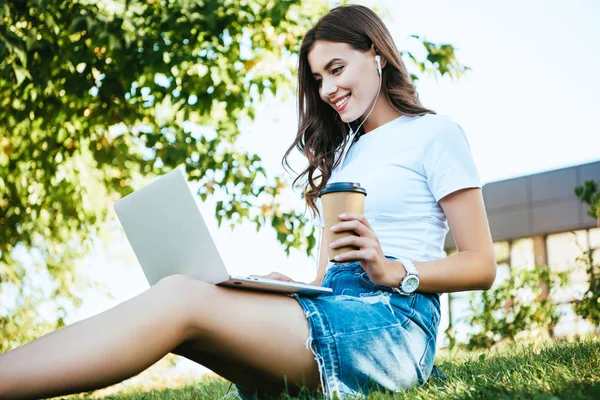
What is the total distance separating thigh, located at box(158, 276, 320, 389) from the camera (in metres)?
1.84

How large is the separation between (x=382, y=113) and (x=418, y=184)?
0.42m

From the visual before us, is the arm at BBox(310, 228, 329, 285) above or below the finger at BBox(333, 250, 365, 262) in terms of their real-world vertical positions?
below

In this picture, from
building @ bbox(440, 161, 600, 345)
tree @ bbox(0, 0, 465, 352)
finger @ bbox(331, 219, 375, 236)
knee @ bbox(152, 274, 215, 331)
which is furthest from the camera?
building @ bbox(440, 161, 600, 345)

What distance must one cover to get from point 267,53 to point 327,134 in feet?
9.99

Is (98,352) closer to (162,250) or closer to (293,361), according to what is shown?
(162,250)

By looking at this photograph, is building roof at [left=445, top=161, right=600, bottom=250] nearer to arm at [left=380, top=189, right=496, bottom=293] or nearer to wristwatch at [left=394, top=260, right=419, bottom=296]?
arm at [left=380, top=189, right=496, bottom=293]

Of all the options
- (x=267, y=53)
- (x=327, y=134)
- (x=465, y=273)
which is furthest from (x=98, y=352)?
(x=267, y=53)

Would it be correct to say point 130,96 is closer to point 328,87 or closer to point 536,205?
point 328,87

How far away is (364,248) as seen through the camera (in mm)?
1962

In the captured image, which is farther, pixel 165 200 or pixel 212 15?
pixel 212 15

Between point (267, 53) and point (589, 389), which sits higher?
point (267, 53)

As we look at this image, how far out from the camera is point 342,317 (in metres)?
1.98

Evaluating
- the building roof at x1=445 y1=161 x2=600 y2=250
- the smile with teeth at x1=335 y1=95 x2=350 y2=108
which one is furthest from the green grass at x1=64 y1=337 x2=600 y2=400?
the building roof at x1=445 y1=161 x2=600 y2=250

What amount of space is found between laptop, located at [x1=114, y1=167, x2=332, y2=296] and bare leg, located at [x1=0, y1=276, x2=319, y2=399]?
62 millimetres
